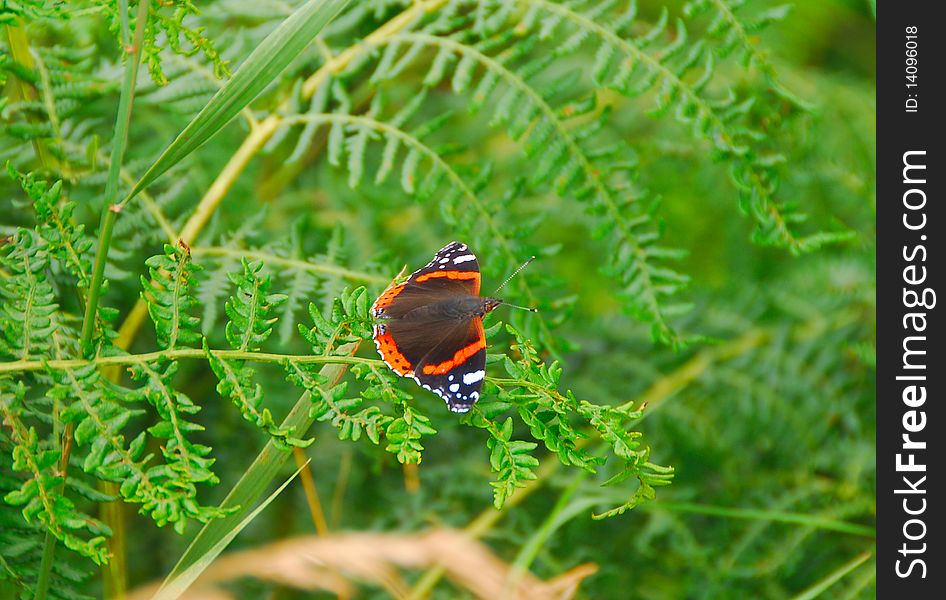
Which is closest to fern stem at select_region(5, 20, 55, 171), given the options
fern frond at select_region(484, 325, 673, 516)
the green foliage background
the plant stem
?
the green foliage background

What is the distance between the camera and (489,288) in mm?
2131

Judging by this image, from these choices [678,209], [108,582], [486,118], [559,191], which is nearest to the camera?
[108,582]

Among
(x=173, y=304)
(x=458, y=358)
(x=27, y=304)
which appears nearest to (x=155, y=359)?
(x=173, y=304)

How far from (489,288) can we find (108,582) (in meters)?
1.13

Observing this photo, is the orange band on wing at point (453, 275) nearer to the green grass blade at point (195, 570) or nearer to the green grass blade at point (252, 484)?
the green grass blade at point (252, 484)

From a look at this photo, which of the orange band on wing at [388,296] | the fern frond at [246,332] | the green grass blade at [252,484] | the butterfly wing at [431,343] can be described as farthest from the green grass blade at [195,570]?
the orange band on wing at [388,296]

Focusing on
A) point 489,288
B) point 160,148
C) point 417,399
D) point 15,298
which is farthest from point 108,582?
point 489,288

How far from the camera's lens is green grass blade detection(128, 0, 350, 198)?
3.43 feet

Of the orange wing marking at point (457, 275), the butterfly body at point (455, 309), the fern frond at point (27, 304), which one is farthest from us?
the orange wing marking at point (457, 275)

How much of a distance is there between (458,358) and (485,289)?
32.0 inches

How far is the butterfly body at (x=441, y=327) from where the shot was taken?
A: 46.6 inches

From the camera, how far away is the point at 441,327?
134 cm

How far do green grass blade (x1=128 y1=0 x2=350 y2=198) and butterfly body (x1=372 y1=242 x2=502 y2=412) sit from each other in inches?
14.4

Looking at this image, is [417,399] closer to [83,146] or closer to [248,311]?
[248,311]
